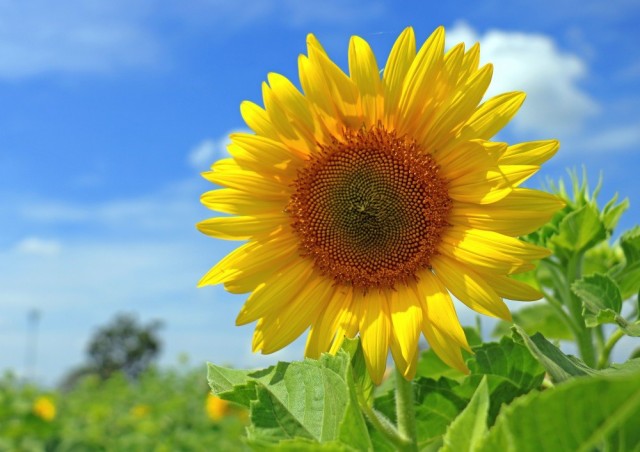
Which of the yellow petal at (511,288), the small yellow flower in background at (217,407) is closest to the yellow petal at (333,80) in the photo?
the yellow petal at (511,288)

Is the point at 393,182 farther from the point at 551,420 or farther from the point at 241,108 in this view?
the point at 551,420

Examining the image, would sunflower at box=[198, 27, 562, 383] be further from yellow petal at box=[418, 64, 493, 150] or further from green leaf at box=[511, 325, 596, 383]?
green leaf at box=[511, 325, 596, 383]

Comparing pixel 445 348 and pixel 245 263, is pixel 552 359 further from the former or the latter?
pixel 245 263

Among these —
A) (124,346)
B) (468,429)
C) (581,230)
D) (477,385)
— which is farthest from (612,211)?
(124,346)

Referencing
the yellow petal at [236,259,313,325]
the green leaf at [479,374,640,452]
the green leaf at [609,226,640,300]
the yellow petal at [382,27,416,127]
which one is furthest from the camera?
the green leaf at [609,226,640,300]

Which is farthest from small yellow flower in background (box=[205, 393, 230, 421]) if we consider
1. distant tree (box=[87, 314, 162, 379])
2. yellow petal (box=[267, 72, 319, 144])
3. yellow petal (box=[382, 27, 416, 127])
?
distant tree (box=[87, 314, 162, 379])

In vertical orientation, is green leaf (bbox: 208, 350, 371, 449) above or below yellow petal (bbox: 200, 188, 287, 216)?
below
